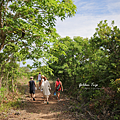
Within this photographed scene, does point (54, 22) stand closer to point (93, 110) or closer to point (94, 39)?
point (94, 39)

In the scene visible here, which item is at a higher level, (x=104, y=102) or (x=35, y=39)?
(x=35, y=39)

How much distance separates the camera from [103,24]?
10461 millimetres

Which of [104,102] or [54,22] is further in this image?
[54,22]

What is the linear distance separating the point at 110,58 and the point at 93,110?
12.3ft

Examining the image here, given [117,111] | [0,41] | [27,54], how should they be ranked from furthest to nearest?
[0,41] → [27,54] → [117,111]

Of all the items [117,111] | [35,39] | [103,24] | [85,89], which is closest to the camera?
[117,111]

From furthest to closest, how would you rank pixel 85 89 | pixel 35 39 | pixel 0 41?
pixel 85 89, pixel 0 41, pixel 35 39

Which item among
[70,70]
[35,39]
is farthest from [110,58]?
[70,70]

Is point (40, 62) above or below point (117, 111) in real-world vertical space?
above

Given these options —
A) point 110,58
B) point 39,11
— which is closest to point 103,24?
point 110,58

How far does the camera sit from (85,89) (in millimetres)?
11195

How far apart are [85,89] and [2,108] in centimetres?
629

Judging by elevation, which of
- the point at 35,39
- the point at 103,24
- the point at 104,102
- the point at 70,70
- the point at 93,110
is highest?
the point at 103,24

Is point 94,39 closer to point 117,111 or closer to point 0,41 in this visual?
point 117,111
